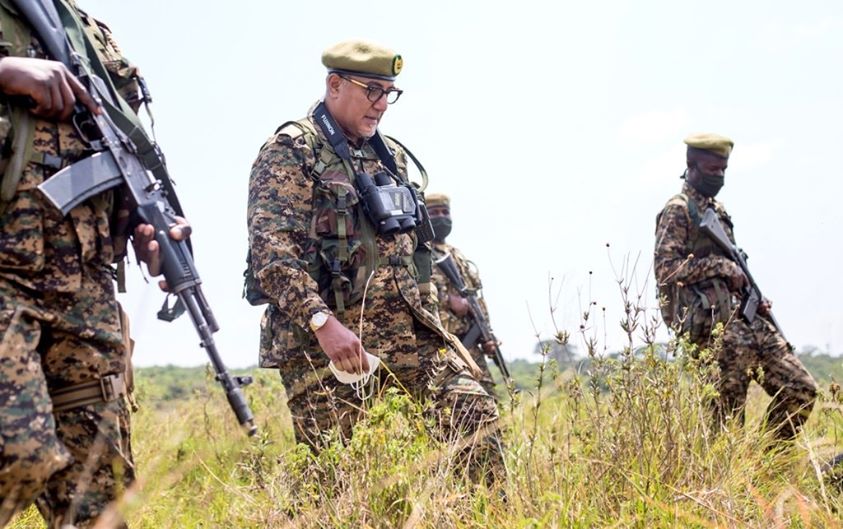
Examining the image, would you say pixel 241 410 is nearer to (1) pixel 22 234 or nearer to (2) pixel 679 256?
(1) pixel 22 234

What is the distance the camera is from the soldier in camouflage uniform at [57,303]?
2752 millimetres

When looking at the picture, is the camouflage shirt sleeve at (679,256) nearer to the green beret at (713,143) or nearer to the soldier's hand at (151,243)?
the green beret at (713,143)

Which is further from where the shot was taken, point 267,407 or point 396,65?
point 267,407

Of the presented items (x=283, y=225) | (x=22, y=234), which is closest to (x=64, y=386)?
(x=22, y=234)

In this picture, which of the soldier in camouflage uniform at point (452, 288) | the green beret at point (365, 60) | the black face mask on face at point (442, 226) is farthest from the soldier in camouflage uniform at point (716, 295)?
the black face mask on face at point (442, 226)

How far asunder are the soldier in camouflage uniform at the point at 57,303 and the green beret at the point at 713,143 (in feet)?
15.7

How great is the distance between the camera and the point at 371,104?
14.1 ft

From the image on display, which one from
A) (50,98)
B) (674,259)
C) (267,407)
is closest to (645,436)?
(50,98)

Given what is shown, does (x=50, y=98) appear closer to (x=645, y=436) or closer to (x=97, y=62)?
(x=97, y=62)

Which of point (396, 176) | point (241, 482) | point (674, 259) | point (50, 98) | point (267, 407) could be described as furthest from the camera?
point (267, 407)

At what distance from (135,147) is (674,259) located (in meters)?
4.19

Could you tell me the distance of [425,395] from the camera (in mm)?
4168

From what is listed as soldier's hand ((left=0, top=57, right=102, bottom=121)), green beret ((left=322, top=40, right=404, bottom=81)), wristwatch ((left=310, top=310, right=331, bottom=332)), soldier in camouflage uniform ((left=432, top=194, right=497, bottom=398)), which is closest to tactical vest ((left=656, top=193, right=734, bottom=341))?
soldier in camouflage uniform ((left=432, top=194, right=497, bottom=398))

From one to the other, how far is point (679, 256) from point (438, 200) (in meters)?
3.44
